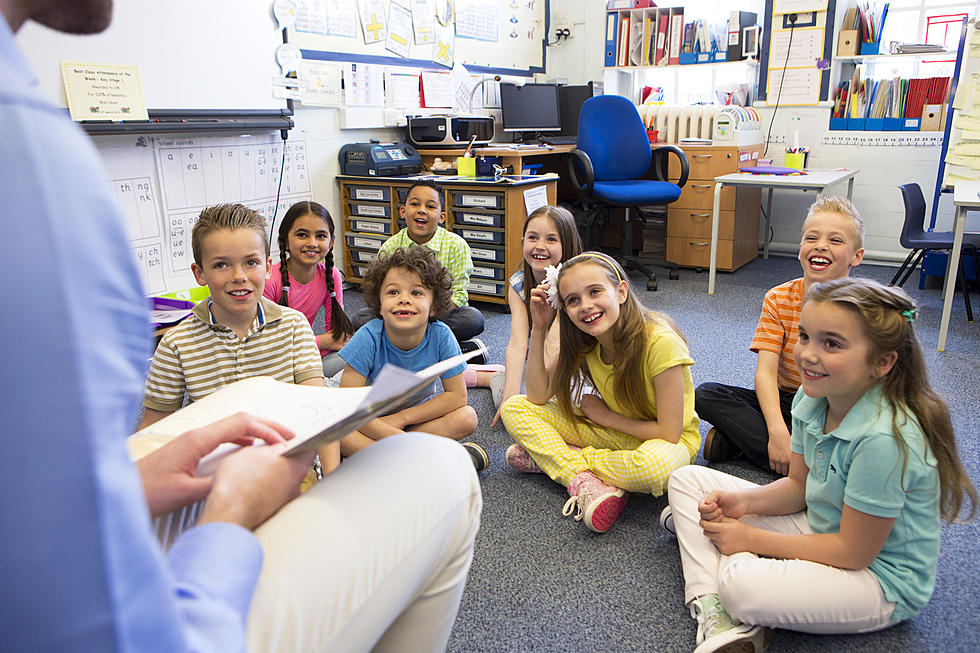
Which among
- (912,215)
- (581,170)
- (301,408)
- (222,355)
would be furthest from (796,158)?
(301,408)

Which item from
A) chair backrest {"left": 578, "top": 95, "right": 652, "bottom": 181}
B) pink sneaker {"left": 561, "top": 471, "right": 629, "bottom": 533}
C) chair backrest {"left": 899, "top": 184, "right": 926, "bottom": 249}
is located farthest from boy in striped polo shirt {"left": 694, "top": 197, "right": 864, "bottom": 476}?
chair backrest {"left": 578, "top": 95, "right": 652, "bottom": 181}

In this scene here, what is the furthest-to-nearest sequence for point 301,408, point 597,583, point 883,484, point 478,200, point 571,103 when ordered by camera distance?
point 571,103
point 478,200
point 597,583
point 883,484
point 301,408

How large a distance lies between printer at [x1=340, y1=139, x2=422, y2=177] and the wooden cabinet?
1.71m

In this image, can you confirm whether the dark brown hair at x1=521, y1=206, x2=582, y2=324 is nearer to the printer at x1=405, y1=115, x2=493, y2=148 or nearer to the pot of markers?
the printer at x1=405, y1=115, x2=493, y2=148

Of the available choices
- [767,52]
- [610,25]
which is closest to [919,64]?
[767,52]

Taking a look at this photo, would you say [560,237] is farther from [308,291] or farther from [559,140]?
[559,140]

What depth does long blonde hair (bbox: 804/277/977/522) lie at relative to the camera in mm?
1103

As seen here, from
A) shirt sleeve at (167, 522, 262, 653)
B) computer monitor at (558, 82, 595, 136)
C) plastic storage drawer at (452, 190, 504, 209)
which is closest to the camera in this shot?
shirt sleeve at (167, 522, 262, 653)

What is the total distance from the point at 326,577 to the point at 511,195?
115 inches

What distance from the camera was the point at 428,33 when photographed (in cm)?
418

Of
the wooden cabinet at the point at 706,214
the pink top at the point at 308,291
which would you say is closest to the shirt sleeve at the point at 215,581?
the pink top at the point at 308,291

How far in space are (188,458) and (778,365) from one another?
166cm

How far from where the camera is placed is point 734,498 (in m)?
1.31

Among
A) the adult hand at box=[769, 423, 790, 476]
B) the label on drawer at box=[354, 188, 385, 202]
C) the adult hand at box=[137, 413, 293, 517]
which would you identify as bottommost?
the adult hand at box=[769, 423, 790, 476]
